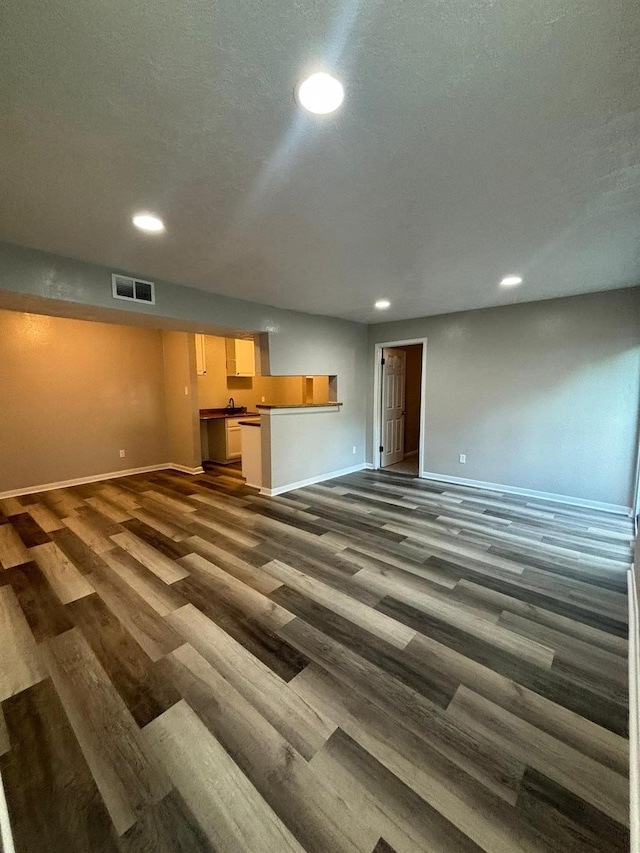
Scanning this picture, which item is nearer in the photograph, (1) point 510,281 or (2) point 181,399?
(1) point 510,281

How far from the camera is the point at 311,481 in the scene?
5031mm

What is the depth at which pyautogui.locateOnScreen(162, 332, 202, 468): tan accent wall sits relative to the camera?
536 centimetres

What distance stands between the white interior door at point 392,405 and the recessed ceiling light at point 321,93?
468cm

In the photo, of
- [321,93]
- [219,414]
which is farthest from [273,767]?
[219,414]

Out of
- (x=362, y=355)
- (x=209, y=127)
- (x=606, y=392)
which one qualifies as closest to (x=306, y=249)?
(x=209, y=127)

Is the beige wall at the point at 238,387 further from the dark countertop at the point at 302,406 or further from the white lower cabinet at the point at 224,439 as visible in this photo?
the dark countertop at the point at 302,406

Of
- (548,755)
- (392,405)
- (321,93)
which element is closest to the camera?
(321,93)

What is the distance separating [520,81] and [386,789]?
254 centimetres

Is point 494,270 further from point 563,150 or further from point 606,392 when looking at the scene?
point 606,392

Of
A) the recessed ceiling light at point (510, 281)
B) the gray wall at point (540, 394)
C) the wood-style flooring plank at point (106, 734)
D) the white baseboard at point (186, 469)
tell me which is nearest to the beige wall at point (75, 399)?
the white baseboard at point (186, 469)

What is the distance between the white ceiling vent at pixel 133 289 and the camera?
2.96 metres

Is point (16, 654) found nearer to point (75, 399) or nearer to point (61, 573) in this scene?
point (61, 573)

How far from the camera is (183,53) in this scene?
1034mm

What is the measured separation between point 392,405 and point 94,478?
5.14m
